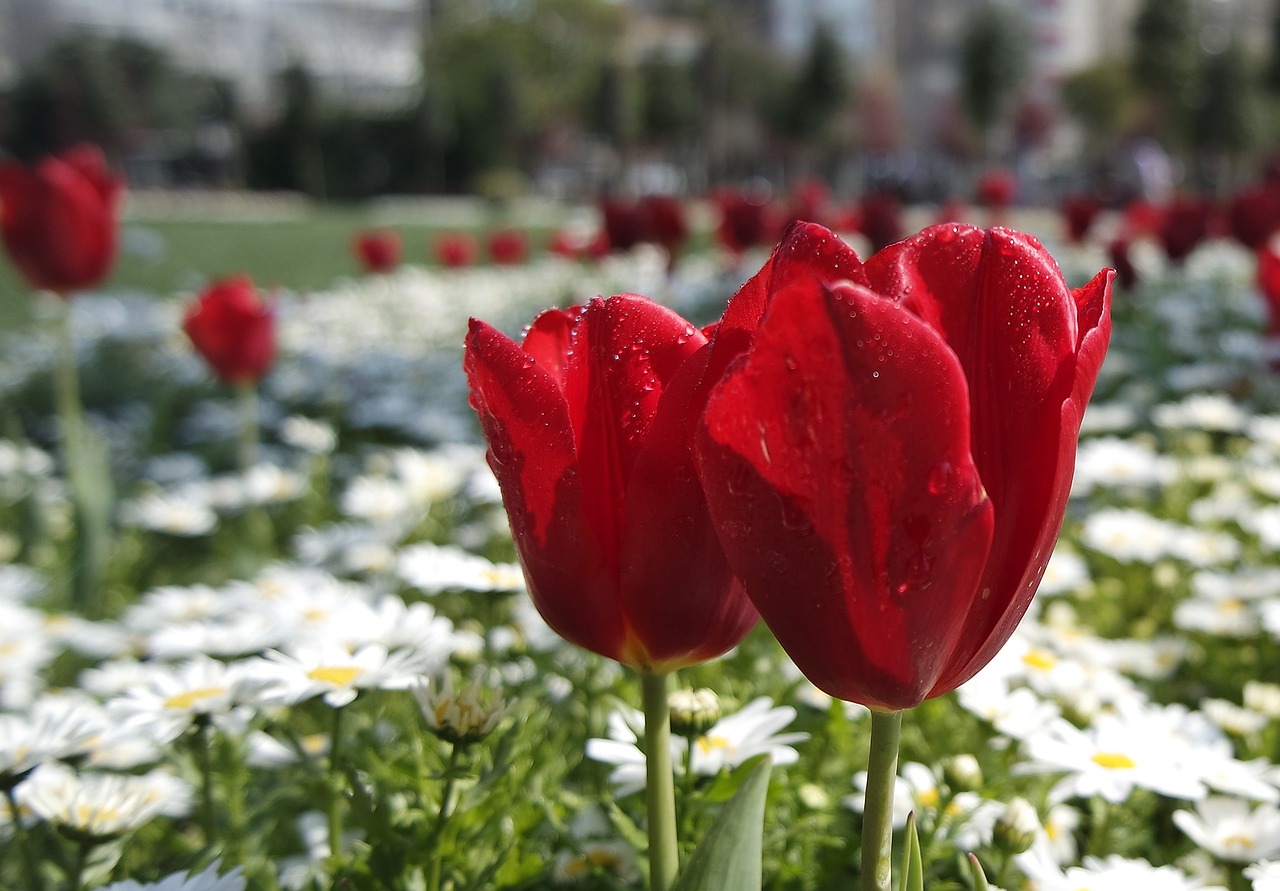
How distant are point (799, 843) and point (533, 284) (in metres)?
6.96

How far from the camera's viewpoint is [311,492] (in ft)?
9.59

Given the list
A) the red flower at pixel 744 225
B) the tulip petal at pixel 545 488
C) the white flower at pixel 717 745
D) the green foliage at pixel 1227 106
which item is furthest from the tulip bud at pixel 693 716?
the green foliage at pixel 1227 106

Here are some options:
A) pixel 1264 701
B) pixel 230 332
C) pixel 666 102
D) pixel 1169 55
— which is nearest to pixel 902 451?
pixel 1264 701

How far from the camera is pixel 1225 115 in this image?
20000 millimetres

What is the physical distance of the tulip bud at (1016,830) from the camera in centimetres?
79

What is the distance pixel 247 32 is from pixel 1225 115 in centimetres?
6409

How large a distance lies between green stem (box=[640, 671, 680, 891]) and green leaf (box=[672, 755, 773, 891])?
3.9 inches

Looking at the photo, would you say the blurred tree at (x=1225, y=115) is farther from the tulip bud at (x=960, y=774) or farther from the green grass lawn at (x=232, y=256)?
the tulip bud at (x=960, y=774)

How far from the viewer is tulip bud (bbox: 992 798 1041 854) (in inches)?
31.3

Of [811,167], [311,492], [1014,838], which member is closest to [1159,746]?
[1014,838]

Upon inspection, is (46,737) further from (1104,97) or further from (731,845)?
(1104,97)

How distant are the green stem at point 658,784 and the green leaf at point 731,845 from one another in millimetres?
99

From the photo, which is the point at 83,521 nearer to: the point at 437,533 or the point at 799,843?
the point at 437,533

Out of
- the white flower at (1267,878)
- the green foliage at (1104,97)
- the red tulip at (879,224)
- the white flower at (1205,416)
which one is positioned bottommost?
the white flower at (1205,416)
